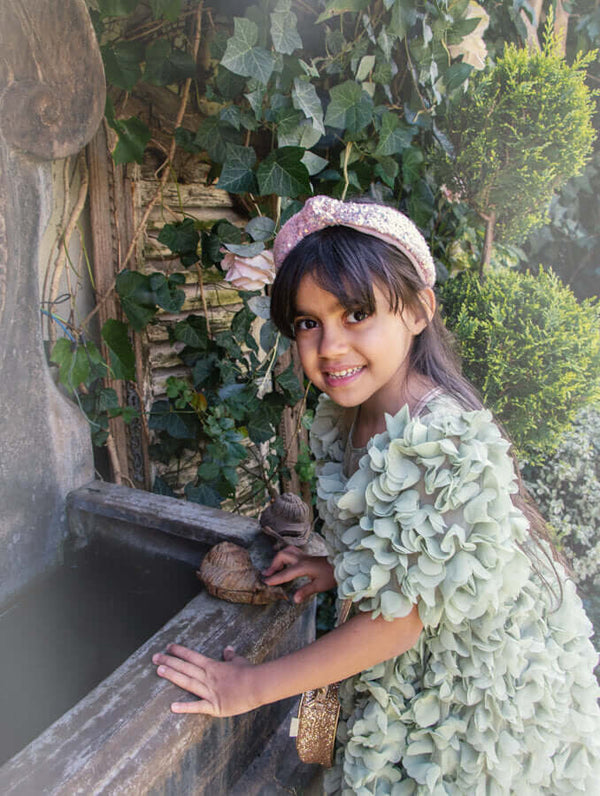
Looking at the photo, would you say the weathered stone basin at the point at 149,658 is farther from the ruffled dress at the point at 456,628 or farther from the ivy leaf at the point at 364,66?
the ivy leaf at the point at 364,66

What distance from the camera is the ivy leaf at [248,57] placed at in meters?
1.51

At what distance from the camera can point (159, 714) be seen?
857mm

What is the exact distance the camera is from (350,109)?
179cm

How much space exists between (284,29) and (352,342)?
3.36 feet

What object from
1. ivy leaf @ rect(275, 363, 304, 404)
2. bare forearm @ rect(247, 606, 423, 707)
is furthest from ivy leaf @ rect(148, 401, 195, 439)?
bare forearm @ rect(247, 606, 423, 707)

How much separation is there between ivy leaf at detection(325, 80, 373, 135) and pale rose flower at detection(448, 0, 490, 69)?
485 mm

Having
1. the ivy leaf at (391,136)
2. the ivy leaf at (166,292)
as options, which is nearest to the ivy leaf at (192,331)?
the ivy leaf at (166,292)

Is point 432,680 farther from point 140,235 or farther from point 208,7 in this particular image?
point 208,7

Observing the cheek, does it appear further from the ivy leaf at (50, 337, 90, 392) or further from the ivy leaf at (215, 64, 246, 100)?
the ivy leaf at (215, 64, 246, 100)

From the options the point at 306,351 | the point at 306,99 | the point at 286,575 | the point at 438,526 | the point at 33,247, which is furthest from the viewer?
the point at 306,99

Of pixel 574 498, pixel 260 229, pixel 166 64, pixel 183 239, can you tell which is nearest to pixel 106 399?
pixel 183 239

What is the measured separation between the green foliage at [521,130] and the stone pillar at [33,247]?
60.6 inches

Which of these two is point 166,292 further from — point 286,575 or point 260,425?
point 286,575

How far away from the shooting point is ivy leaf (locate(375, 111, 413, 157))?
1.92 meters
